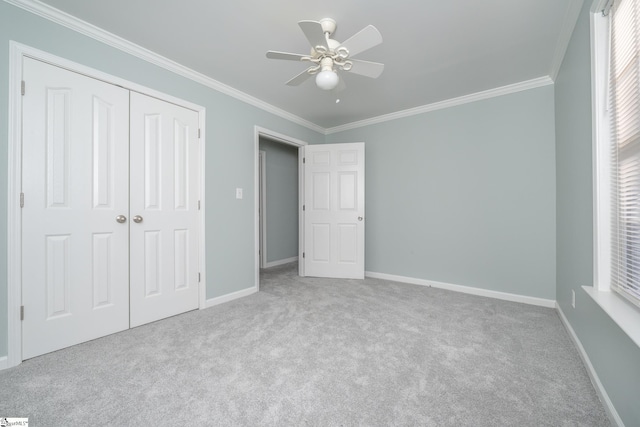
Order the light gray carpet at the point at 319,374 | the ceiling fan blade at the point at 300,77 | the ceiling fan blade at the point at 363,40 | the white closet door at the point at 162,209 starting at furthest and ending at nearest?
the white closet door at the point at 162,209, the ceiling fan blade at the point at 300,77, the ceiling fan blade at the point at 363,40, the light gray carpet at the point at 319,374

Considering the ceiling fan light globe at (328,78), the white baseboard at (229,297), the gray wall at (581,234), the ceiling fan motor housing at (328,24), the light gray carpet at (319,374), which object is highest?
the ceiling fan motor housing at (328,24)

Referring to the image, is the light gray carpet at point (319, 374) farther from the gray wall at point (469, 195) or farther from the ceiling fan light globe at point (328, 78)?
the ceiling fan light globe at point (328, 78)

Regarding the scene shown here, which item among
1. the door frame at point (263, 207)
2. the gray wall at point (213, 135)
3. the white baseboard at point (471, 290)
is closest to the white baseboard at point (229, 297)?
the gray wall at point (213, 135)

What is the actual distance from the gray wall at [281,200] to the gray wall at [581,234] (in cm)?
407

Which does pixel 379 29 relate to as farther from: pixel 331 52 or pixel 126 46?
pixel 126 46

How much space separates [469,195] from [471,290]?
1.19 meters

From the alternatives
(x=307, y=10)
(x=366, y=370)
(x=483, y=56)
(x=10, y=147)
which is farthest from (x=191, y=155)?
(x=483, y=56)

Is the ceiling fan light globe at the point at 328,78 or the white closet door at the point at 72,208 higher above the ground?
the ceiling fan light globe at the point at 328,78

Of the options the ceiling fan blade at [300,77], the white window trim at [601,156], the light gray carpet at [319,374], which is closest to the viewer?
the light gray carpet at [319,374]

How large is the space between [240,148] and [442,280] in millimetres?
3131

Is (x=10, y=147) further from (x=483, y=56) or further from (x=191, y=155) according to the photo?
(x=483, y=56)

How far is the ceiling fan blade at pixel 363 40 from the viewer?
5.21 feet

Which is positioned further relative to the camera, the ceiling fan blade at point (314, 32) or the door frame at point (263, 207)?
the door frame at point (263, 207)

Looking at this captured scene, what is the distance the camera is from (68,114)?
77.2 inches
